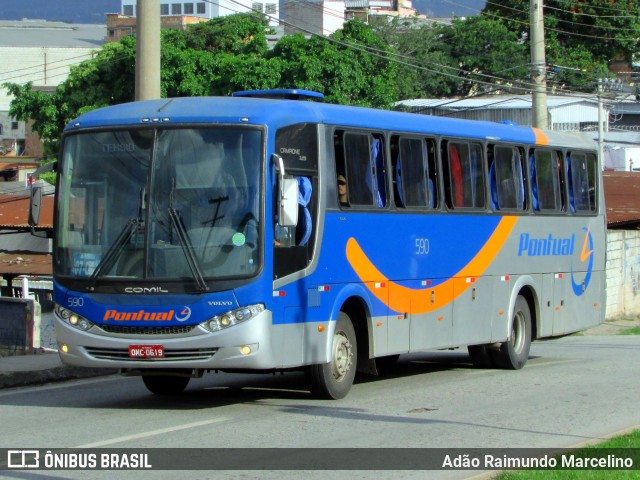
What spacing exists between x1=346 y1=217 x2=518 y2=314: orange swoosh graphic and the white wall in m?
19.7

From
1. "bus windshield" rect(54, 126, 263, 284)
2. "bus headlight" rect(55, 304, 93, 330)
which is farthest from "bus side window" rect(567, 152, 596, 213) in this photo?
"bus headlight" rect(55, 304, 93, 330)

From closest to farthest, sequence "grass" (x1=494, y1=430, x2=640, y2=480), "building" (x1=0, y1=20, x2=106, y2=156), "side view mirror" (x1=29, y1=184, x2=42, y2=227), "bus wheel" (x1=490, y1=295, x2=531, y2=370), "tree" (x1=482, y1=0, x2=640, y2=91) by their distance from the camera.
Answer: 1. "grass" (x1=494, y1=430, x2=640, y2=480)
2. "side view mirror" (x1=29, y1=184, x2=42, y2=227)
3. "bus wheel" (x1=490, y1=295, x2=531, y2=370)
4. "tree" (x1=482, y1=0, x2=640, y2=91)
5. "building" (x1=0, y1=20, x2=106, y2=156)

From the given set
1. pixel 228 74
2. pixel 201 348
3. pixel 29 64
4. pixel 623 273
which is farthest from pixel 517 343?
pixel 29 64

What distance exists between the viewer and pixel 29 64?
108 meters

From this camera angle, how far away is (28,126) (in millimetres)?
98062

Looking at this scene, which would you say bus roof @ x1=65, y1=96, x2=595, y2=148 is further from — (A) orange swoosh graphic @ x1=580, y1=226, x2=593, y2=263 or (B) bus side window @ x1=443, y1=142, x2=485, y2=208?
(A) orange swoosh graphic @ x1=580, y1=226, x2=593, y2=263

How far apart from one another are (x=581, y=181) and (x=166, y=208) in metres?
9.60

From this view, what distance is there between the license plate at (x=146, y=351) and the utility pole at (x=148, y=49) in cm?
624

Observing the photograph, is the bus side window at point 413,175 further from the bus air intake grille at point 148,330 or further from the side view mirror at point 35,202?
the side view mirror at point 35,202

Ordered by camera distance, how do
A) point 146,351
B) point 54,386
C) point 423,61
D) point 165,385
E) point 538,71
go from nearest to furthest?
point 146,351
point 165,385
point 54,386
point 538,71
point 423,61

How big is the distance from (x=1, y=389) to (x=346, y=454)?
621 centimetres

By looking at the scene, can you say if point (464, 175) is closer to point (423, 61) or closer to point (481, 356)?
point (481, 356)

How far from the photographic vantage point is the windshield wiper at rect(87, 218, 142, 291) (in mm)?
11367

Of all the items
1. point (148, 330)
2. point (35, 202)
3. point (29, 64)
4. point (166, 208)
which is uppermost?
point (29, 64)
